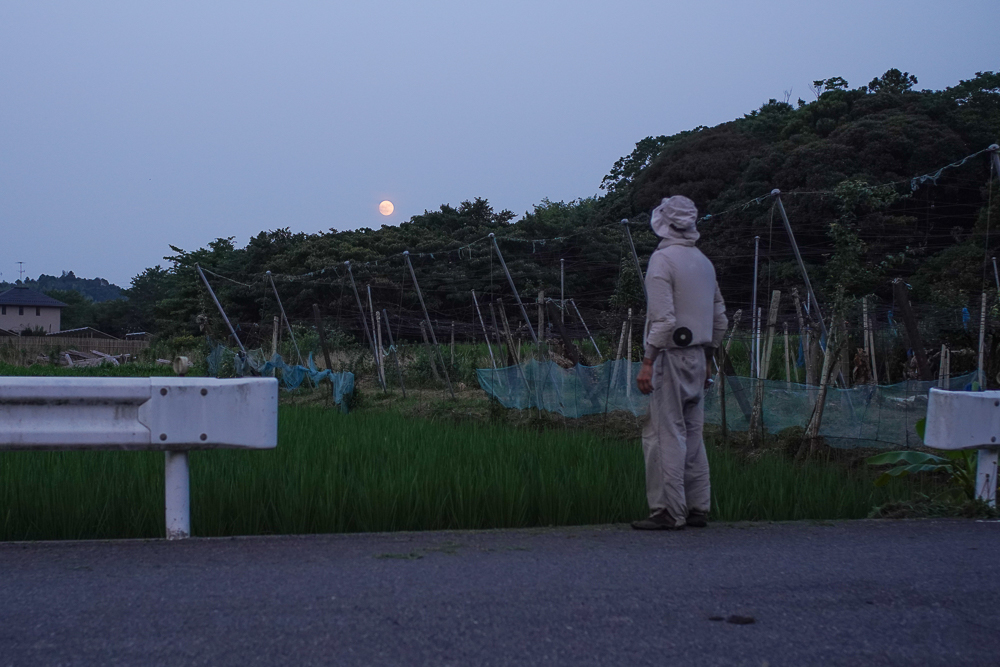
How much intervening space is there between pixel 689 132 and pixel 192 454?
4554cm

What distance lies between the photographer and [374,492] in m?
4.92

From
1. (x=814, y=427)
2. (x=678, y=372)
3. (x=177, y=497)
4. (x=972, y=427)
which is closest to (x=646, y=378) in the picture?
(x=678, y=372)

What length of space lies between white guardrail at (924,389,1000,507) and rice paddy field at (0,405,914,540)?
577 mm

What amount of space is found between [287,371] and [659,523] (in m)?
15.6

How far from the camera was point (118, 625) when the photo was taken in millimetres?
2840

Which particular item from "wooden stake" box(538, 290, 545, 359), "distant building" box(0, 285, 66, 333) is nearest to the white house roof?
"distant building" box(0, 285, 66, 333)

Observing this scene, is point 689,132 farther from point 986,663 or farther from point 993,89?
point 986,663

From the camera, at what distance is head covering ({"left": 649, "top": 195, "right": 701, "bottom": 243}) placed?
5.12 m

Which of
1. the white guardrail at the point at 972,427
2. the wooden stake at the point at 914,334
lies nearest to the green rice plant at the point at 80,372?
the wooden stake at the point at 914,334

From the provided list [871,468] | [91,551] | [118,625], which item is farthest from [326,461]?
[871,468]

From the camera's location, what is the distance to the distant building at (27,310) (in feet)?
276

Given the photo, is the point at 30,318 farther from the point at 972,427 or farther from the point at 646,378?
the point at 972,427

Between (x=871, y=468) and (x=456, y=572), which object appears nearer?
(x=456, y=572)

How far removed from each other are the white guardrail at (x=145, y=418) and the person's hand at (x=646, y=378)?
1.91 meters
